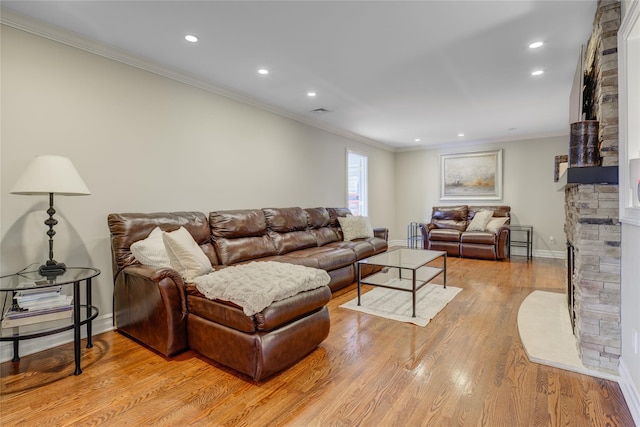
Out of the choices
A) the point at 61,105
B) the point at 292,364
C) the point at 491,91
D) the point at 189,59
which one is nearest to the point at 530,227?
the point at 491,91

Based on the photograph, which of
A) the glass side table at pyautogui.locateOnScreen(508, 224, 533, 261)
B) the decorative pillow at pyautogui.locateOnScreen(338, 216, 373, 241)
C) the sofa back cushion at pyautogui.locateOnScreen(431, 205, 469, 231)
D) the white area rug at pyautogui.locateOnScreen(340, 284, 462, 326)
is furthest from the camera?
the sofa back cushion at pyautogui.locateOnScreen(431, 205, 469, 231)

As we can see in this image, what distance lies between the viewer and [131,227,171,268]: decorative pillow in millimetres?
2516

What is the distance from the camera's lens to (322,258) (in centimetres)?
364

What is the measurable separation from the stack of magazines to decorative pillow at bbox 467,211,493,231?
6.28m

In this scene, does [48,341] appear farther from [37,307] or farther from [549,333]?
[549,333]

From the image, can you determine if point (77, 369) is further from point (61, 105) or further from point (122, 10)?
point (122, 10)

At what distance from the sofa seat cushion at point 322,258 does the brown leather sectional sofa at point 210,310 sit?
0.02 metres

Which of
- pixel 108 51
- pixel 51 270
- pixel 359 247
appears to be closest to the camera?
pixel 51 270

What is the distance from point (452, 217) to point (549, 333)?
439 cm

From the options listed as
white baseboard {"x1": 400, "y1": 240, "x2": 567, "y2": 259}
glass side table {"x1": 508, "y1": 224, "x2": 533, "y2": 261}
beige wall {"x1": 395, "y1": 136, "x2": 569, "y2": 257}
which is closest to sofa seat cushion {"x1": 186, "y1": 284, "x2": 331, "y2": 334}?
glass side table {"x1": 508, "y1": 224, "x2": 533, "y2": 261}

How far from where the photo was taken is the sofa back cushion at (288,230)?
4020mm

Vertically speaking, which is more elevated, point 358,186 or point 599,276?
point 358,186

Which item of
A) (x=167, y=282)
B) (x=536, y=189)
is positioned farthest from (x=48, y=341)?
(x=536, y=189)

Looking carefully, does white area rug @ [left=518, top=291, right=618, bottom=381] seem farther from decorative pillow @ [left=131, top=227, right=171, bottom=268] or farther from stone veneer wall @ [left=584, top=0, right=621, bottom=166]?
decorative pillow @ [left=131, top=227, right=171, bottom=268]
